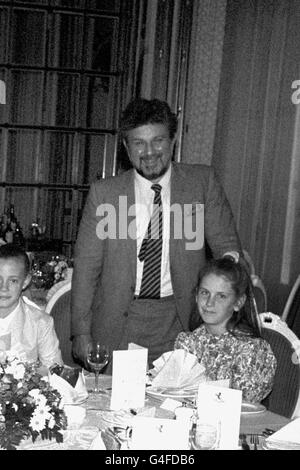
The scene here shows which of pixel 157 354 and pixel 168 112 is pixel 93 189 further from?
pixel 157 354

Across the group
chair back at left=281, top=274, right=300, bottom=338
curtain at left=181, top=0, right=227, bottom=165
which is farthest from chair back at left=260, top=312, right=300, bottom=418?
curtain at left=181, top=0, right=227, bottom=165

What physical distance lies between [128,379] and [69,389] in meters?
0.16

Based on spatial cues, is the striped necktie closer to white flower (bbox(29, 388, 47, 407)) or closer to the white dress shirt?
the white dress shirt

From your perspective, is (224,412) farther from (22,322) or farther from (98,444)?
(22,322)

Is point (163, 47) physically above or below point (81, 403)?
above

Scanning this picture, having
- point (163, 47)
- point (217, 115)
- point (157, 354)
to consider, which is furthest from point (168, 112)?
point (163, 47)

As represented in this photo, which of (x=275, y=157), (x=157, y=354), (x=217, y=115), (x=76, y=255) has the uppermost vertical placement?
(x=217, y=115)

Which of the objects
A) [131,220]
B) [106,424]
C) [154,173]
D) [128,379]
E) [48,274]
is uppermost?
[154,173]

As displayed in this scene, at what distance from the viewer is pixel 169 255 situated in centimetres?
307

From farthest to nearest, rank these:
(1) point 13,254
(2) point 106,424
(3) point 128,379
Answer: (1) point 13,254 → (3) point 128,379 → (2) point 106,424

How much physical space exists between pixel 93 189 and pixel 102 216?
0.15 meters

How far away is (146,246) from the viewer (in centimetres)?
306

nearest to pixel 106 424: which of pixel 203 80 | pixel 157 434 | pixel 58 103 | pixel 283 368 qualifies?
pixel 157 434

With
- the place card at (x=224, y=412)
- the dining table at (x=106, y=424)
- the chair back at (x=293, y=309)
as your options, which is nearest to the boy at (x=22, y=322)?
the dining table at (x=106, y=424)
